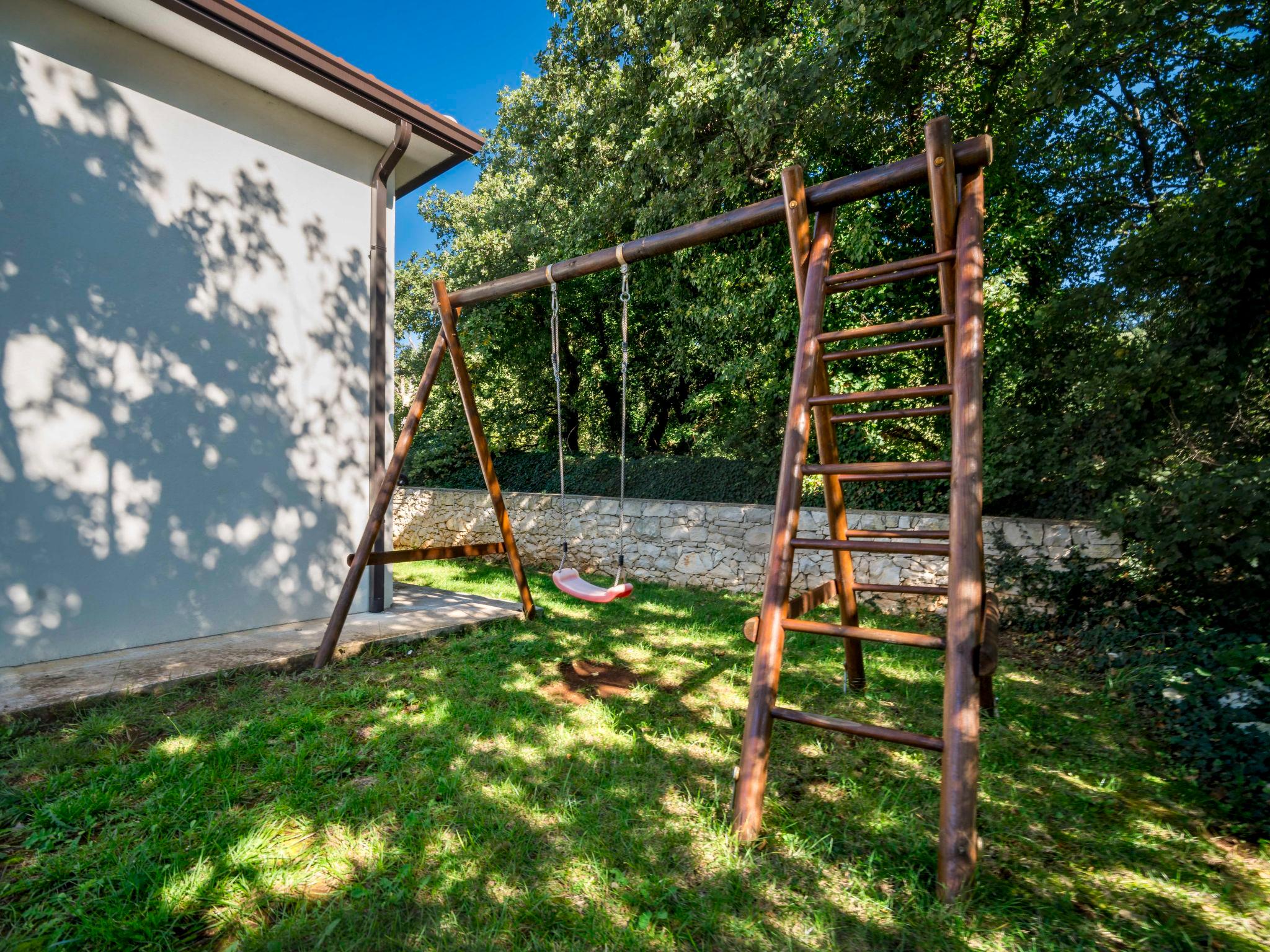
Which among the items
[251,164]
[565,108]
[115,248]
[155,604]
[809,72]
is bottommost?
[155,604]

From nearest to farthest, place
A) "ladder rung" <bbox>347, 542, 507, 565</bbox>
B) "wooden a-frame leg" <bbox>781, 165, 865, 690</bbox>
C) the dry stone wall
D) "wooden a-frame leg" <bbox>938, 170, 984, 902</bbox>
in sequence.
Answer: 1. "wooden a-frame leg" <bbox>938, 170, 984, 902</bbox>
2. "wooden a-frame leg" <bbox>781, 165, 865, 690</bbox>
3. "ladder rung" <bbox>347, 542, 507, 565</bbox>
4. the dry stone wall

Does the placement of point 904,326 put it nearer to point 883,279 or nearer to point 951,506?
point 883,279

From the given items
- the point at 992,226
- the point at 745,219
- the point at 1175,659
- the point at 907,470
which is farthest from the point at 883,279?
the point at 992,226

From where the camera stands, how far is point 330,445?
475 cm

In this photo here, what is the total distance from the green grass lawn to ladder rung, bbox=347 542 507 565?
2.91 ft

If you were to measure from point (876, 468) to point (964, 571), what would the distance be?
471 millimetres

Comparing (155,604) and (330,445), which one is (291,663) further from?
(330,445)

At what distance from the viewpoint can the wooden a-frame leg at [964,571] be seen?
1.77 m

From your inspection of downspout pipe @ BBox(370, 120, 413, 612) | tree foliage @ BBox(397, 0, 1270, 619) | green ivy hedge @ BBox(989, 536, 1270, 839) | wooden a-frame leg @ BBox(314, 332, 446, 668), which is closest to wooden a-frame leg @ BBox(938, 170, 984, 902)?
green ivy hedge @ BBox(989, 536, 1270, 839)

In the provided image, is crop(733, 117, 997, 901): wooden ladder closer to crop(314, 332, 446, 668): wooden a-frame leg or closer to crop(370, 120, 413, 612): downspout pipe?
crop(314, 332, 446, 668): wooden a-frame leg

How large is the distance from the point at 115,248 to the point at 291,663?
284 cm

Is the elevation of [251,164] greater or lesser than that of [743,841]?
greater

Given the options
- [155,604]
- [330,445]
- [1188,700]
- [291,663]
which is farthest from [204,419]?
[1188,700]

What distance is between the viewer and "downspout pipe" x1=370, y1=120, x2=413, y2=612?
16.3ft
